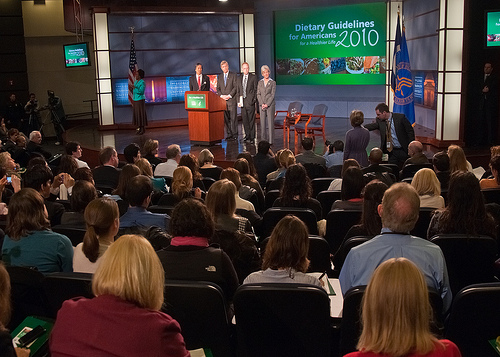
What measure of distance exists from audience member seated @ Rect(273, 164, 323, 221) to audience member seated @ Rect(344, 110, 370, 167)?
267 centimetres

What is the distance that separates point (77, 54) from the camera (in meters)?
14.6

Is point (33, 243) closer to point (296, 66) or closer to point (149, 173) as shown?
point (149, 173)

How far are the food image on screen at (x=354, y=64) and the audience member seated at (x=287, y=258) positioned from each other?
490 inches

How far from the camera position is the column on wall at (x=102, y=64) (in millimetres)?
13680

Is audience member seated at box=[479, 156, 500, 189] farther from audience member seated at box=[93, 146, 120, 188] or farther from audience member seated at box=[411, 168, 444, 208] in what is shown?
audience member seated at box=[93, 146, 120, 188]

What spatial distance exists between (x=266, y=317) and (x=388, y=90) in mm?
12098

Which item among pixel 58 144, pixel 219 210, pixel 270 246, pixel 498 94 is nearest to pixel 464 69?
pixel 498 94

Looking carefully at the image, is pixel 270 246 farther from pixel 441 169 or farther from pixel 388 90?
pixel 388 90

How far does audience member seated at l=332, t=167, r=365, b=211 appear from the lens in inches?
170

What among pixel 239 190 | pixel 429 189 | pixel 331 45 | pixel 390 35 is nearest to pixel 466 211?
pixel 429 189

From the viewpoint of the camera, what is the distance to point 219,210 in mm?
3785

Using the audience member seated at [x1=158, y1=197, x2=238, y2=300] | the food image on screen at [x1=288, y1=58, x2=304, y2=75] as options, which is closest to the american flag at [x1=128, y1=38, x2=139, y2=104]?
the food image on screen at [x1=288, y1=58, x2=304, y2=75]

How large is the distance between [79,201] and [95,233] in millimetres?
1108

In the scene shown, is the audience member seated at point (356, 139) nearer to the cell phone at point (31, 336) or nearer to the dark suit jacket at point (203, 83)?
the dark suit jacket at point (203, 83)
